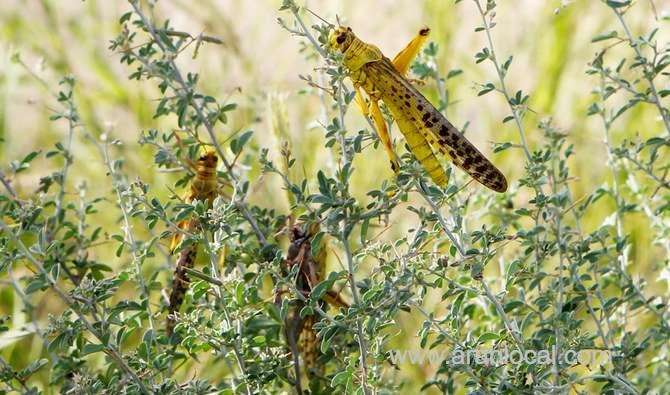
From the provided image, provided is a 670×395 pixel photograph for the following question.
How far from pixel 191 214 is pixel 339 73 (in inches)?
13.9

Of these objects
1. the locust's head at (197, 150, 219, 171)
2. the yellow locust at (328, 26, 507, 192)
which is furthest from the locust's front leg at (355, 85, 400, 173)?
the locust's head at (197, 150, 219, 171)

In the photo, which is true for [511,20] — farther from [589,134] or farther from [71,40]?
[71,40]

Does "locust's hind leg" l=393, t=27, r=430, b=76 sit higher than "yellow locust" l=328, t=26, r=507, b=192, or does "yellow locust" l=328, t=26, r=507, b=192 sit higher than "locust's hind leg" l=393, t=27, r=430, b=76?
"locust's hind leg" l=393, t=27, r=430, b=76

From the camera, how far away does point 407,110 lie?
177 cm

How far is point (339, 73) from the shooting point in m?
1.44

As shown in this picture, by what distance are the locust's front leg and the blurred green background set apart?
2.99 ft

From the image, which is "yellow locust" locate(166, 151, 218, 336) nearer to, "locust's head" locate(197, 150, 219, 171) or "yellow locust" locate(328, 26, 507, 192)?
"locust's head" locate(197, 150, 219, 171)

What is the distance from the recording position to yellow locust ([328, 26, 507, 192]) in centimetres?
172

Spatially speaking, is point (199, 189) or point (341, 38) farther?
point (199, 189)

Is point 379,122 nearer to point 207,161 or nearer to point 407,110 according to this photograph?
point 407,110

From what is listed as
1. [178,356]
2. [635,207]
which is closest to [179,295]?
[178,356]

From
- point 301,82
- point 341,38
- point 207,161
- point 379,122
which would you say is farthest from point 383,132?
point 301,82

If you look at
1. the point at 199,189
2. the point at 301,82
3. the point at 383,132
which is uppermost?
the point at 301,82

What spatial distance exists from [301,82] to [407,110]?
7.04ft
